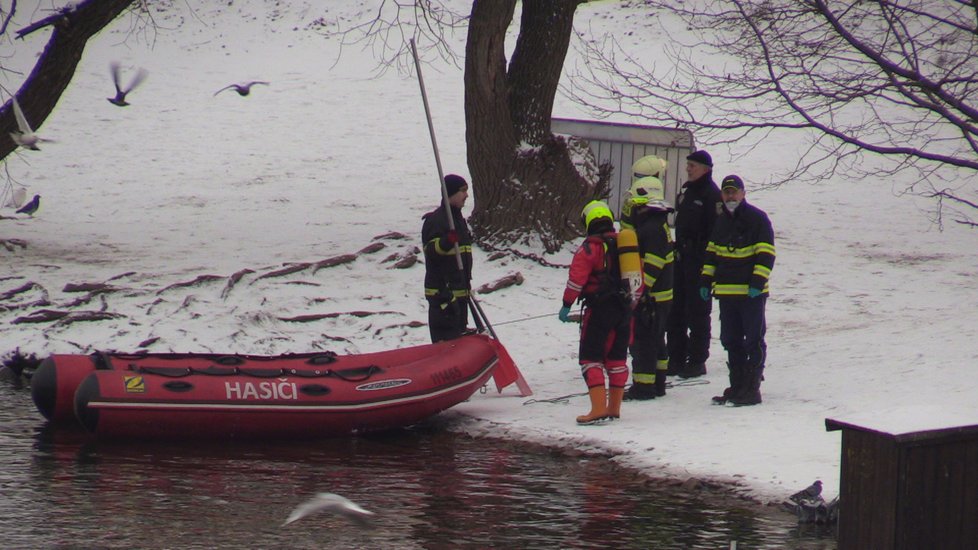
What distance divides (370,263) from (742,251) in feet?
19.6

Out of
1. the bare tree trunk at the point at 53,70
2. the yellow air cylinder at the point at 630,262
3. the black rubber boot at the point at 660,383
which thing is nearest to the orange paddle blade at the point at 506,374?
the black rubber boot at the point at 660,383

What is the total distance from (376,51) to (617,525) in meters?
23.6

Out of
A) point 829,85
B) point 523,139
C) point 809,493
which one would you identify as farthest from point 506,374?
point 829,85

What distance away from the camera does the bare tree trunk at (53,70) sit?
14133 mm

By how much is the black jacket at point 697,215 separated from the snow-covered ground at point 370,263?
1125 mm

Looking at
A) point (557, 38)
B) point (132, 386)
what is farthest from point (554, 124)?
point (132, 386)

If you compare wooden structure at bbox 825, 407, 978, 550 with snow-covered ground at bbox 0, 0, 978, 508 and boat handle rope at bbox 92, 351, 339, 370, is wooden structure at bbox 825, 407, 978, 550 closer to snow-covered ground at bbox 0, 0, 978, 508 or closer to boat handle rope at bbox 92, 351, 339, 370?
snow-covered ground at bbox 0, 0, 978, 508

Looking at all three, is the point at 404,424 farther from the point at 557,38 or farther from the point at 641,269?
the point at 557,38

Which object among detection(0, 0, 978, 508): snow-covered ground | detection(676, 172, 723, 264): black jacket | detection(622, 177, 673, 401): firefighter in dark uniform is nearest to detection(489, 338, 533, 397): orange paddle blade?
detection(0, 0, 978, 508): snow-covered ground

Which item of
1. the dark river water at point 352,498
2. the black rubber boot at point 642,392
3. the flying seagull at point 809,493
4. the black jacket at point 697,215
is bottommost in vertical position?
the dark river water at point 352,498

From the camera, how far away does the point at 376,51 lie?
29.8 m

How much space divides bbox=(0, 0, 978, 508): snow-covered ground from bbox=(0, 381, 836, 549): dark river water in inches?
19.0

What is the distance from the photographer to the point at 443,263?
1086cm

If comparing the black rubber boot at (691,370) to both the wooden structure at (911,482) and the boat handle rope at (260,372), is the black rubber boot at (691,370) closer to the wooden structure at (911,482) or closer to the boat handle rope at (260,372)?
the boat handle rope at (260,372)
